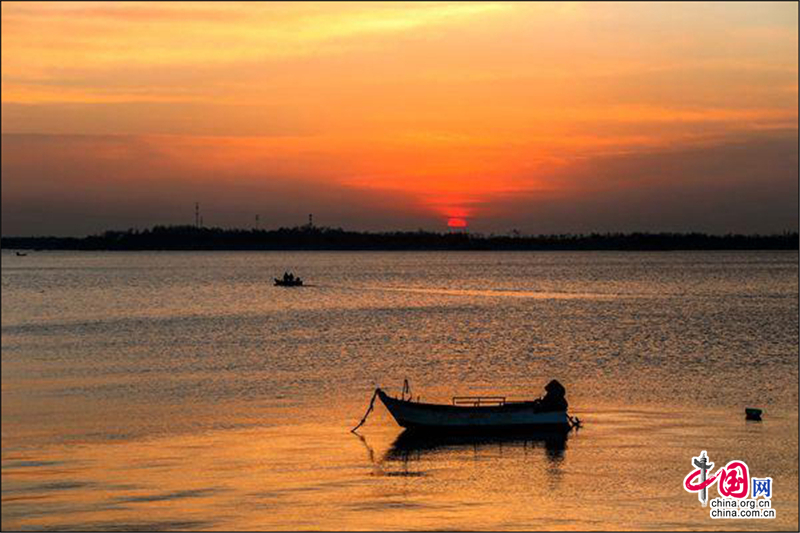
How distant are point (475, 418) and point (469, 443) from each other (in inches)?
53.7

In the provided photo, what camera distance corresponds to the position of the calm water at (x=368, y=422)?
88.6 feet

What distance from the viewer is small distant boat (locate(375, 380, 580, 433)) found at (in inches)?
1469

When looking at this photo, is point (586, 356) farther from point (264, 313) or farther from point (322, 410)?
point (264, 313)

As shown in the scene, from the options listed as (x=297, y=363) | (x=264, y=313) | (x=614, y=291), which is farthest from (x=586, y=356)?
(x=614, y=291)

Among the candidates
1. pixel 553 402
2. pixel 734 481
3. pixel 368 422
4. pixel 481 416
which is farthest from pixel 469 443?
pixel 734 481

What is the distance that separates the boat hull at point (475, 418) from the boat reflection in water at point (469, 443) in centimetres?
22

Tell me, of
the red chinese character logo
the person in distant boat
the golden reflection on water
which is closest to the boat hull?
the person in distant boat

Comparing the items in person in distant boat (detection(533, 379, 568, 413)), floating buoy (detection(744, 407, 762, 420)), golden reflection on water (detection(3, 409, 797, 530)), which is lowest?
golden reflection on water (detection(3, 409, 797, 530))

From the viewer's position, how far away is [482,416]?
37.4 m

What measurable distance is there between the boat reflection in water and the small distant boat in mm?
253

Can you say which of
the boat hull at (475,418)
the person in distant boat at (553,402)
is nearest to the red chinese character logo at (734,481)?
the person in distant boat at (553,402)

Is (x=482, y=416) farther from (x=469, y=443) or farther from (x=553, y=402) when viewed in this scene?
(x=553, y=402)

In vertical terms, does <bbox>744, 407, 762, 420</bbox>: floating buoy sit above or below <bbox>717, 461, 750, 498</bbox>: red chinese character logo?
above

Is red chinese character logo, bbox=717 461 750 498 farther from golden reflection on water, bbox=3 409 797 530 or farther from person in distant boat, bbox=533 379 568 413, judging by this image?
person in distant boat, bbox=533 379 568 413
